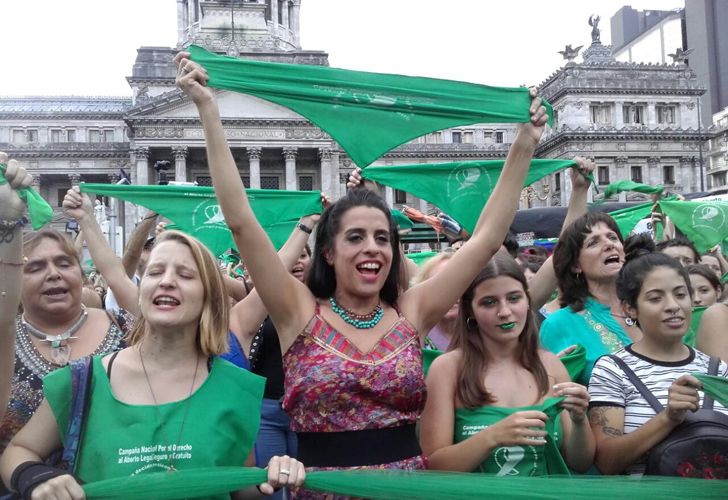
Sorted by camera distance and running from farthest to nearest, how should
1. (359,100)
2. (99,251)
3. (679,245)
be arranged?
(679,245) → (99,251) → (359,100)

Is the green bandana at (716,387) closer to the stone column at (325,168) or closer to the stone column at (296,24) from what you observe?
the stone column at (325,168)

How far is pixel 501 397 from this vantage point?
9.27ft

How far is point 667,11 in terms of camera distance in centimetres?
8788

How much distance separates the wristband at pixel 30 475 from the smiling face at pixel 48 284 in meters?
1.07

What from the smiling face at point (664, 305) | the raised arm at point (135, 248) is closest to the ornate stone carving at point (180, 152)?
the raised arm at point (135, 248)

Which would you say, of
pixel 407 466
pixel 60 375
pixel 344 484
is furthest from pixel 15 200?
pixel 407 466

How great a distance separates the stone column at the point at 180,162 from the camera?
44094mm

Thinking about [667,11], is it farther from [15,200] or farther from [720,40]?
[15,200]

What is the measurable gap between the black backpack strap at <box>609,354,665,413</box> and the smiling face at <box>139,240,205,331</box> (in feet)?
6.01

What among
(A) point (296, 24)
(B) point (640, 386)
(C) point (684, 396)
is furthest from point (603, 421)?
(A) point (296, 24)

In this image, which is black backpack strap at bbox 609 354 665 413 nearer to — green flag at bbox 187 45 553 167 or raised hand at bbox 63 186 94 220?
green flag at bbox 187 45 553 167

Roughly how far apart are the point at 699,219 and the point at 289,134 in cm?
3942

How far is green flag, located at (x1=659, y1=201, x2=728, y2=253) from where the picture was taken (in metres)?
8.19

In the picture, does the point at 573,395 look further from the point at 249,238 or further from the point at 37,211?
the point at 37,211
